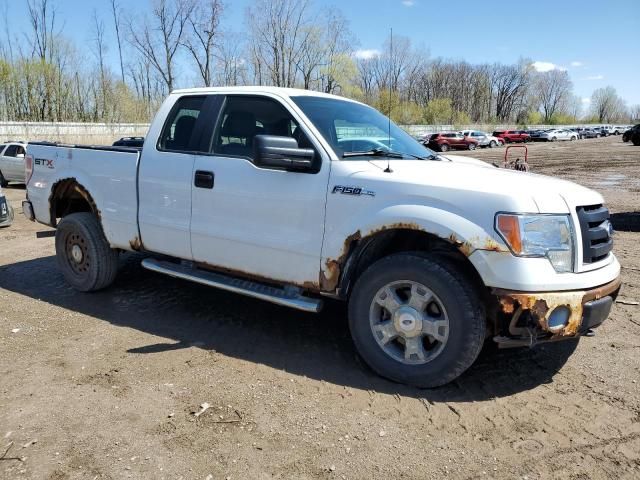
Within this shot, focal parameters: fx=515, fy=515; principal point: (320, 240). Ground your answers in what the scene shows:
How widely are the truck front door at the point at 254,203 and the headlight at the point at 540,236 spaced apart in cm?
126

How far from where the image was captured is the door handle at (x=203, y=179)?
4191 mm

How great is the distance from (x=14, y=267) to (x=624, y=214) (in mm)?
10726

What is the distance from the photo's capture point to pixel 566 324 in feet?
10.3

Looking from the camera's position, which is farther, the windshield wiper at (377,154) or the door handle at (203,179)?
the door handle at (203,179)

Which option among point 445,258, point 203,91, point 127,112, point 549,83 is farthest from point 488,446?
point 549,83

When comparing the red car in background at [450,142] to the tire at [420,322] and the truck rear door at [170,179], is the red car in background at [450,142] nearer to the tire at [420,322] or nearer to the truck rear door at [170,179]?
the truck rear door at [170,179]

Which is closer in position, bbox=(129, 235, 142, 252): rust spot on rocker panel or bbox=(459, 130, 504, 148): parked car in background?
bbox=(129, 235, 142, 252): rust spot on rocker panel

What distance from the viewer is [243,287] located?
4.12 meters

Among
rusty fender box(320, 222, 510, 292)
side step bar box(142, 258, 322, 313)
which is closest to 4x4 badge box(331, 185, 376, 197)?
rusty fender box(320, 222, 510, 292)

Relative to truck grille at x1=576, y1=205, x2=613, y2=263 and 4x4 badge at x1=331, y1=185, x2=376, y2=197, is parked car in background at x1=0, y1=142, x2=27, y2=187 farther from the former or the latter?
truck grille at x1=576, y1=205, x2=613, y2=263

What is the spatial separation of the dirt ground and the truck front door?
2.31 feet

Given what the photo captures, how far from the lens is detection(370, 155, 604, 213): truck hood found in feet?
10.2

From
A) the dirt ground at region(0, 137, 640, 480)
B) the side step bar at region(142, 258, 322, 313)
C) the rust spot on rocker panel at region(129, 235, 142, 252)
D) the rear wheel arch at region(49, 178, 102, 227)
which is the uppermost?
the rear wheel arch at region(49, 178, 102, 227)

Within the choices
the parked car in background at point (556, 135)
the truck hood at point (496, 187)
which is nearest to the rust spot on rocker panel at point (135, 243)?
the truck hood at point (496, 187)
